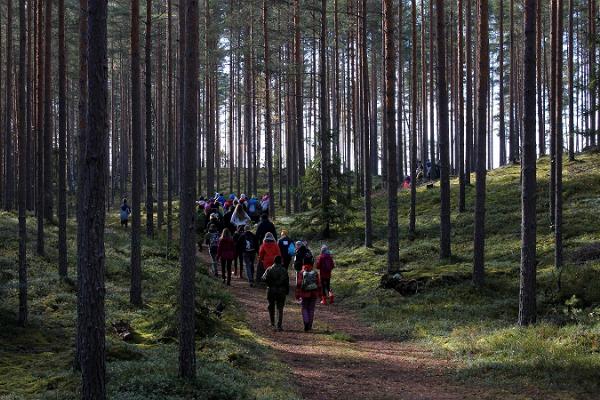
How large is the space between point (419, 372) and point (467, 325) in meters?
3.19

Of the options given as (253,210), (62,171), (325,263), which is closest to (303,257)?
(325,263)

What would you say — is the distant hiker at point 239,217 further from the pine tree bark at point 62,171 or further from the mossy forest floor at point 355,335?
the pine tree bark at point 62,171

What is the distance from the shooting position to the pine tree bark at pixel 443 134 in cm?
1753

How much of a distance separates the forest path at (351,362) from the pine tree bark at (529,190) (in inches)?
98.0

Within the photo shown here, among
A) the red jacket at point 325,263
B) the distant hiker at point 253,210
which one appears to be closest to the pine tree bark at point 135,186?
the red jacket at point 325,263

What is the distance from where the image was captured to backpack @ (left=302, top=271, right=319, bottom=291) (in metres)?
13.1

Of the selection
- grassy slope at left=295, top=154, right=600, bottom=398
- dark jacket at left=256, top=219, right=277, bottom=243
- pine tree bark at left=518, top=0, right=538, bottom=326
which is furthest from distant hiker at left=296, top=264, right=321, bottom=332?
dark jacket at left=256, top=219, right=277, bottom=243

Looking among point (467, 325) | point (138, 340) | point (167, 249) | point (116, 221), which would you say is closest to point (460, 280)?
point (467, 325)

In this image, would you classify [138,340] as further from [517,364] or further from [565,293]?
[565,293]

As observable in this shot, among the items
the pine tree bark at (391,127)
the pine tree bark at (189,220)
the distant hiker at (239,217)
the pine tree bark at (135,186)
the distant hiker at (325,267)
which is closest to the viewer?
the pine tree bark at (189,220)

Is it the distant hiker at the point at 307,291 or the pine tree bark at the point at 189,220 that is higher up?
the pine tree bark at the point at 189,220

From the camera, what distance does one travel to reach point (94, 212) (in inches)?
234

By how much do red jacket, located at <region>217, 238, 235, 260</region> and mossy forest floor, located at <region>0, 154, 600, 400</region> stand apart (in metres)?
1.01

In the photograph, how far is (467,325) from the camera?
41.7ft
